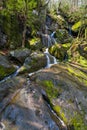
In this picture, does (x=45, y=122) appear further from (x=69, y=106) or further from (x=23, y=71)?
(x=23, y=71)

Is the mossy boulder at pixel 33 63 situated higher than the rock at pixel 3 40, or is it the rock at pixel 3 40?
the rock at pixel 3 40

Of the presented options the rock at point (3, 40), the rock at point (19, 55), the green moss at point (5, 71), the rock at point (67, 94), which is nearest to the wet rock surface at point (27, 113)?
the rock at point (67, 94)

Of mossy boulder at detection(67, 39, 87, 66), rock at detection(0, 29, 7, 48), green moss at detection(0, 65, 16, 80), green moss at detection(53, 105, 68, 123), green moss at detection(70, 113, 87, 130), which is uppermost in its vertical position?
rock at detection(0, 29, 7, 48)

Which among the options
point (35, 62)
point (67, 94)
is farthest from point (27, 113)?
point (35, 62)

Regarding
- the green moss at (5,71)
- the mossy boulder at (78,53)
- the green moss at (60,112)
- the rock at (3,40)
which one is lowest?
the mossy boulder at (78,53)

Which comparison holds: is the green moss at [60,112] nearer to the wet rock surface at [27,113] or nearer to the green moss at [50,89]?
the wet rock surface at [27,113]

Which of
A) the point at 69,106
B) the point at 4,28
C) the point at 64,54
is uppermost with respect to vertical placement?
the point at 4,28

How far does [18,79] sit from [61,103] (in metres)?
2.95

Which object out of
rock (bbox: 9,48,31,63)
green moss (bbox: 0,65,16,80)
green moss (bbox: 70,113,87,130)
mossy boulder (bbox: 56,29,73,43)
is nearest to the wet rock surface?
green moss (bbox: 70,113,87,130)

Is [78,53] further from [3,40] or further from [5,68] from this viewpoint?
[5,68]

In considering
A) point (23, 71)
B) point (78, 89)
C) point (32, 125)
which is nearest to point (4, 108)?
point (32, 125)

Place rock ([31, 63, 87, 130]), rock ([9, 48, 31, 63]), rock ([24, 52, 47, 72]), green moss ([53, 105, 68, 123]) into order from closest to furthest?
green moss ([53, 105, 68, 123]) < rock ([31, 63, 87, 130]) < rock ([24, 52, 47, 72]) < rock ([9, 48, 31, 63])

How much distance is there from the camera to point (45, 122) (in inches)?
318

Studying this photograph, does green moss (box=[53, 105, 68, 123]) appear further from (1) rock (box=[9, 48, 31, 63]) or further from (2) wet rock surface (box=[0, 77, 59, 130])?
(1) rock (box=[9, 48, 31, 63])
